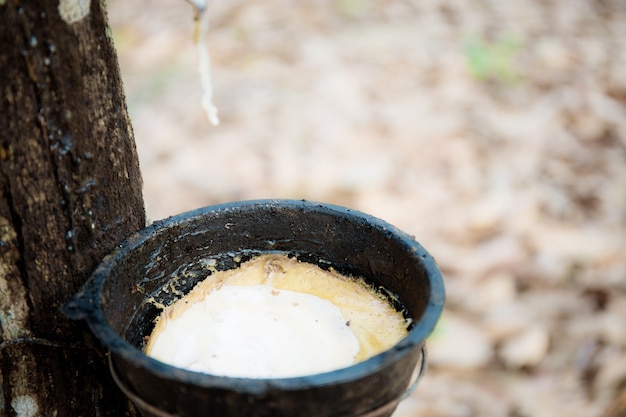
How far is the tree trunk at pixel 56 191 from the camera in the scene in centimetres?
120

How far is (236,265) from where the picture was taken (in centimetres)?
171

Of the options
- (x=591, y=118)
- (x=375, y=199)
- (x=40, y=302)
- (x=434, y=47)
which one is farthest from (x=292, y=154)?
(x=40, y=302)

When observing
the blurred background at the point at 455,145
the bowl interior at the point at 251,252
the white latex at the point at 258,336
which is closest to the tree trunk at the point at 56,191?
the bowl interior at the point at 251,252

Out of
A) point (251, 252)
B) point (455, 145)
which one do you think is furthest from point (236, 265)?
point (455, 145)

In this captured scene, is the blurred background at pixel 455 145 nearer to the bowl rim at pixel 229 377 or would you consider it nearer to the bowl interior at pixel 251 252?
the bowl interior at pixel 251 252

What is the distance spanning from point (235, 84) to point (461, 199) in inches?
77.5

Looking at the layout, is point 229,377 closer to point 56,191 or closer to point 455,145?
point 56,191

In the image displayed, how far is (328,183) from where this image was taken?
367cm

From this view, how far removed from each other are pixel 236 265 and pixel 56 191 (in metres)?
0.57

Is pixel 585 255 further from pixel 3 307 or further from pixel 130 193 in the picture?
pixel 3 307

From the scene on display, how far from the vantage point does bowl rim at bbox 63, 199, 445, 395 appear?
3.49ft

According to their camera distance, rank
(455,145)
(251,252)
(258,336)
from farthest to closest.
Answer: (455,145) → (251,252) → (258,336)

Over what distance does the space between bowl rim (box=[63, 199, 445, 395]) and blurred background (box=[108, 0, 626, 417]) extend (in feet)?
4.83

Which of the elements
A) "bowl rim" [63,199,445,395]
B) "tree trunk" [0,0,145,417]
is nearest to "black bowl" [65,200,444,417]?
"bowl rim" [63,199,445,395]
